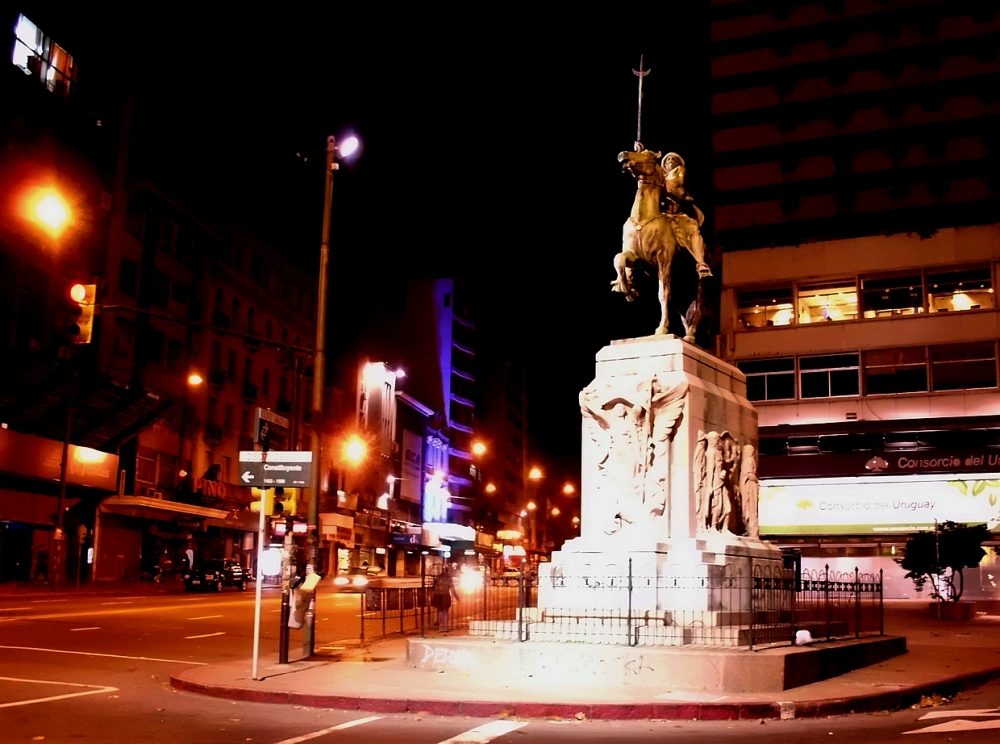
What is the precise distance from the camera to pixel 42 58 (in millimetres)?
44750

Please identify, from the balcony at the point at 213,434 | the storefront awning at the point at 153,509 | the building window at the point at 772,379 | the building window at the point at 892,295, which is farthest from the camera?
the balcony at the point at 213,434

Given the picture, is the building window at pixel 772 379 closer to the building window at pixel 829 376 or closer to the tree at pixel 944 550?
the building window at pixel 829 376

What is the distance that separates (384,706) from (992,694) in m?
8.59

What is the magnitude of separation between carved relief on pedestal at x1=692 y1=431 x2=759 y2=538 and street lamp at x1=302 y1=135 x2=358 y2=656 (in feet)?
19.7

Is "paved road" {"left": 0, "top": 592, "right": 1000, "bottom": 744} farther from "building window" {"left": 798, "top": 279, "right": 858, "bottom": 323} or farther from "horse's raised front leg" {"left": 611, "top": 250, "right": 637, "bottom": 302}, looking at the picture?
"building window" {"left": 798, "top": 279, "right": 858, "bottom": 323}

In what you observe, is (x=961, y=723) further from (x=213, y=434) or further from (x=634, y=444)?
(x=213, y=434)

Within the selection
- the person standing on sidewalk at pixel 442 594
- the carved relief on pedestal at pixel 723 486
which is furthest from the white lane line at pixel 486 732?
the person standing on sidewalk at pixel 442 594

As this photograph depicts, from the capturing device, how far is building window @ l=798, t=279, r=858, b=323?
161ft

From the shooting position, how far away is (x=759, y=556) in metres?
17.0

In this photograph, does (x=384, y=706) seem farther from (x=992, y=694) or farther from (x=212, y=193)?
(x=212, y=193)

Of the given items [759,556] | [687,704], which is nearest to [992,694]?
[759,556]

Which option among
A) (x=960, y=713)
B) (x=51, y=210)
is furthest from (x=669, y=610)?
(x=51, y=210)

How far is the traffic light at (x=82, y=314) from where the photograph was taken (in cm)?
1495

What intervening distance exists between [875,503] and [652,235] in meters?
32.3
